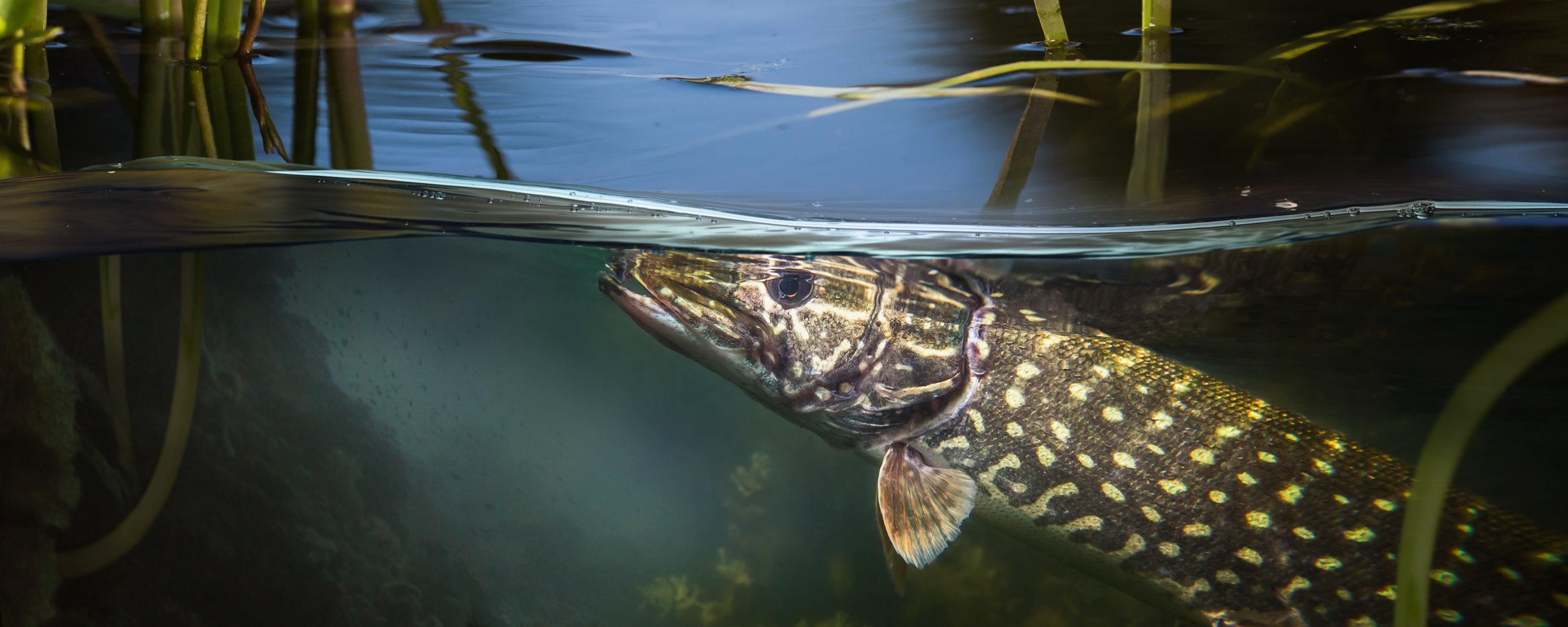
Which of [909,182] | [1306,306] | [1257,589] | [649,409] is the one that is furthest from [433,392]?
[1306,306]

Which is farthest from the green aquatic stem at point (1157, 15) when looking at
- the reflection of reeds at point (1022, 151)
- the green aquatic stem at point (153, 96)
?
the green aquatic stem at point (153, 96)

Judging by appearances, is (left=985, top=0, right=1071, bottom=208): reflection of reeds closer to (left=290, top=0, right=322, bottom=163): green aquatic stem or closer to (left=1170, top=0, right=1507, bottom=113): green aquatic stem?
(left=1170, top=0, right=1507, bottom=113): green aquatic stem

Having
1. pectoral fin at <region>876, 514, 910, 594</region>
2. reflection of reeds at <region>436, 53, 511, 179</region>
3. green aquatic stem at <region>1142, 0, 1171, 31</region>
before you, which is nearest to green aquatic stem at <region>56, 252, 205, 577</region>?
reflection of reeds at <region>436, 53, 511, 179</region>

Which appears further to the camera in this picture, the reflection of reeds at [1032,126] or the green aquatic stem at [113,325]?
the green aquatic stem at [113,325]

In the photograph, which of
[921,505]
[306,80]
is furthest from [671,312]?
[306,80]

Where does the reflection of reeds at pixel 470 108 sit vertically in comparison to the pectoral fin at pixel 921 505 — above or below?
above

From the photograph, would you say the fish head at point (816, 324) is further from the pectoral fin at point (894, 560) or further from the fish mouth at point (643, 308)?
the pectoral fin at point (894, 560)

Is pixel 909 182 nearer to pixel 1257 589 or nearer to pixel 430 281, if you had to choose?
pixel 1257 589

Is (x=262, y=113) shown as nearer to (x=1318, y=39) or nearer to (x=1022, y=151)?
(x=1022, y=151)
